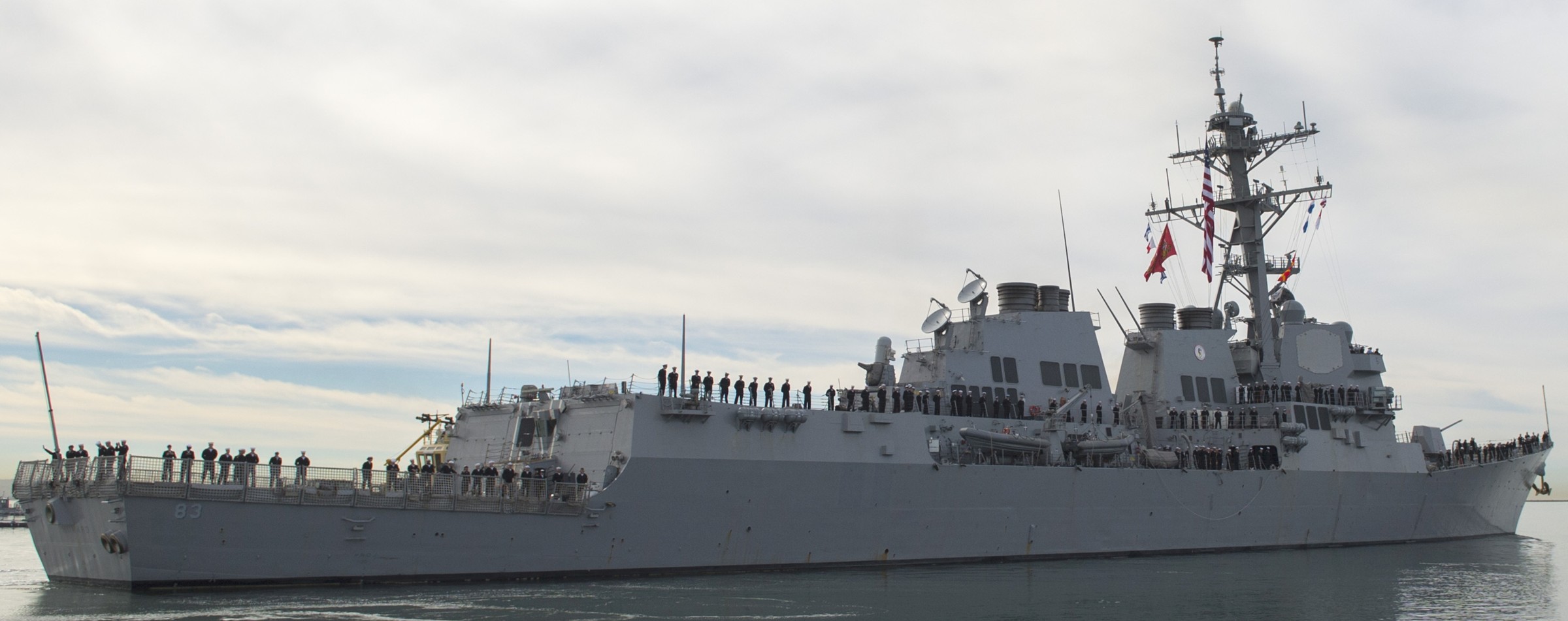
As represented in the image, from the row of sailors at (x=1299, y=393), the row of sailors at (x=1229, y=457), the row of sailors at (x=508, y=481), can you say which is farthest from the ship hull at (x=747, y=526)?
the row of sailors at (x=1299, y=393)

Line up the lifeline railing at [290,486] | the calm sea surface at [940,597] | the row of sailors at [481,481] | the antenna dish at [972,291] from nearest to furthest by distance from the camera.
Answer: the calm sea surface at [940,597]
the lifeline railing at [290,486]
the row of sailors at [481,481]
the antenna dish at [972,291]

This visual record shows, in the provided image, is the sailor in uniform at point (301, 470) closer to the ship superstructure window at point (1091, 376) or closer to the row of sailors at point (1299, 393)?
the ship superstructure window at point (1091, 376)

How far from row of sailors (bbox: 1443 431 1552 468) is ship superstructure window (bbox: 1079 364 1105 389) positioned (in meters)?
13.3

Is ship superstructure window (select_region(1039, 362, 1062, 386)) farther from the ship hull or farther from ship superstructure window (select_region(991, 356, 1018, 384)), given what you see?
the ship hull

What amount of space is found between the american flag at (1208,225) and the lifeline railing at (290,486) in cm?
1963

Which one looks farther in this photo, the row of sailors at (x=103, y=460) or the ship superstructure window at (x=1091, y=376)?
the ship superstructure window at (x=1091, y=376)

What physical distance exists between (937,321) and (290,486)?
601 inches

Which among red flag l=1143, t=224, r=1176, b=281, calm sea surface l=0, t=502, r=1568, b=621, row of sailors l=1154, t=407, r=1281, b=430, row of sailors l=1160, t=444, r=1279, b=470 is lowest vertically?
calm sea surface l=0, t=502, r=1568, b=621

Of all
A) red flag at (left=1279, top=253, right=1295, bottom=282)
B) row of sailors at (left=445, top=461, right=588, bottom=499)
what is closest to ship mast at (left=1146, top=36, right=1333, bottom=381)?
red flag at (left=1279, top=253, right=1295, bottom=282)

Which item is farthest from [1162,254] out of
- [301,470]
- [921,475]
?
[301,470]

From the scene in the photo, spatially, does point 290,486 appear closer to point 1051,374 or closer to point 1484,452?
point 1051,374

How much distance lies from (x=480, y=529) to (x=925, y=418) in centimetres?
1005

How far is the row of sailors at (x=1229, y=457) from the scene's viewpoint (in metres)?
31.2

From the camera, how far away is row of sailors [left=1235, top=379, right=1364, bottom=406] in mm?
33562
